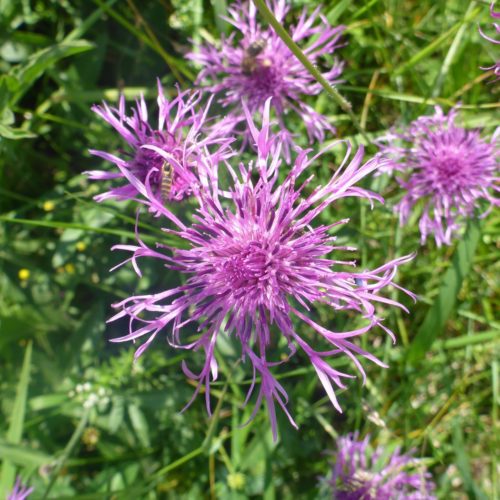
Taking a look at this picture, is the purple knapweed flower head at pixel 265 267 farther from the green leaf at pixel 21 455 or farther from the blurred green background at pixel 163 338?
the green leaf at pixel 21 455

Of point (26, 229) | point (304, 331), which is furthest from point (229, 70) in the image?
point (26, 229)

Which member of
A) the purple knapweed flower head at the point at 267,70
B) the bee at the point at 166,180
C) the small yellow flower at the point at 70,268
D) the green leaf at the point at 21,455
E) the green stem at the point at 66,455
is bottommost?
the green leaf at the point at 21,455

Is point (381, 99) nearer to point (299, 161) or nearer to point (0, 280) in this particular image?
point (299, 161)

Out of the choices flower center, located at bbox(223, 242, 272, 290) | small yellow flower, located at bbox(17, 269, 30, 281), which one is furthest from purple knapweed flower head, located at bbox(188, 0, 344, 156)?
small yellow flower, located at bbox(17, 269, 30, 281)

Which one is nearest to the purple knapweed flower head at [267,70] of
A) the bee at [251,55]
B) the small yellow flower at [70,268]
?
the bee at [251,55]

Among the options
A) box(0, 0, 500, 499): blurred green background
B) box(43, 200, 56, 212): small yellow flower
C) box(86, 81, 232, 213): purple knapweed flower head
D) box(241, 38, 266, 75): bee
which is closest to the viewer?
box(86, 81, 232, 213): purple knapweed flower head

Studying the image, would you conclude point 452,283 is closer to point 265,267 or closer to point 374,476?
point 374,476

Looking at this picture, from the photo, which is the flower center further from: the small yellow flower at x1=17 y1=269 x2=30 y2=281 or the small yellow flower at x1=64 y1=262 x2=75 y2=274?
the small yellow flower at x1=17 y1=269 x2=30 y2=281
